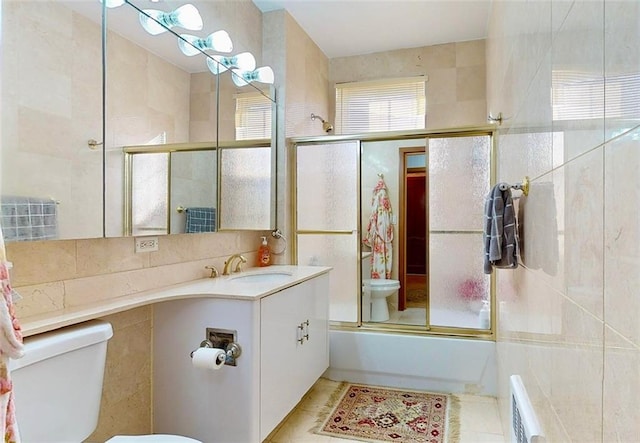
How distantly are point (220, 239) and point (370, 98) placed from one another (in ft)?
6.68

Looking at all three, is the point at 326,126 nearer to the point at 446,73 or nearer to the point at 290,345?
the point at 446,73

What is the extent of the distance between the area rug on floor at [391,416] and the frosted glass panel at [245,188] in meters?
1.27

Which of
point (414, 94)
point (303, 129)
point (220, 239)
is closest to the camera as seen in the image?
point (220, 239)

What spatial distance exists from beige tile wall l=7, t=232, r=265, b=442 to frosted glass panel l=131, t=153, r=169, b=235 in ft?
0.32

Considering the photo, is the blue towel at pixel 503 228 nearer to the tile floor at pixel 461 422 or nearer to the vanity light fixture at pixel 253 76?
the tile floor at pixel 461 422

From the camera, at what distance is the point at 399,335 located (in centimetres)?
272

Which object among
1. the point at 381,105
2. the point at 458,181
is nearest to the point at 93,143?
the point at 458,181

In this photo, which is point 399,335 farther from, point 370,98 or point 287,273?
point 370,98

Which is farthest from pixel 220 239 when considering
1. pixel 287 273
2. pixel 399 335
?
pixel 399 335

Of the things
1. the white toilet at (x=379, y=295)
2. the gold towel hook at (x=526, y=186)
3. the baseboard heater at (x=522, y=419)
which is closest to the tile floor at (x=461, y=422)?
the baseboard heater at (x=522, y=419)

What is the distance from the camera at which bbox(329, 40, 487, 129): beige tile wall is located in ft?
10.9

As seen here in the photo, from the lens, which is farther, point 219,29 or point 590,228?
point 219,29

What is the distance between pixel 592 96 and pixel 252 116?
218 centimetres

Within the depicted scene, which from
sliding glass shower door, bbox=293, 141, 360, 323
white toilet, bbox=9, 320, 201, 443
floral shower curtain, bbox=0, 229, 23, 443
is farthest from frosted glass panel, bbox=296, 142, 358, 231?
floral shower curtain, bbox=0, 229, 23, 443
